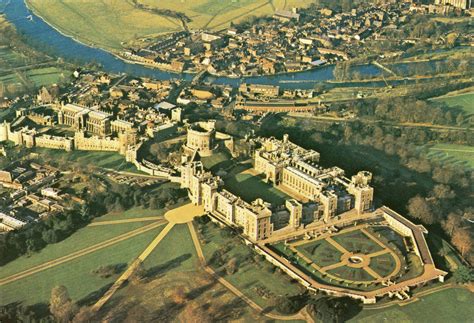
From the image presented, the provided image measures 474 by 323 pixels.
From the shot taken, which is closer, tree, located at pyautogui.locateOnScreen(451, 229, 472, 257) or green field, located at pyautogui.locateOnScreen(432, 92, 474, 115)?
tree, located at pyautogui.locateOnScreen(451, 229, 472, 257)

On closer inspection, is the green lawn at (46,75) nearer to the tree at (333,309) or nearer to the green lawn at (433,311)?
the tree at (333,309)

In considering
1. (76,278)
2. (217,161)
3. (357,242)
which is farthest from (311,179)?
(76,278)

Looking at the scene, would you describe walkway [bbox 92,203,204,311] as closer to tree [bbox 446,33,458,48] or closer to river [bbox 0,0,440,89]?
river [bbox 0,0,440,89]

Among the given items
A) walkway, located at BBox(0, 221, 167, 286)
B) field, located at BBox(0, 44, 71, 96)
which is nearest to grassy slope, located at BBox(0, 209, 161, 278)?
walkway, located at BBox(0, 221, 167, 286)

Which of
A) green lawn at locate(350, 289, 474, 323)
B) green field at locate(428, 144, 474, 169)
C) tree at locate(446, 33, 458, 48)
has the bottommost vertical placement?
green lawn at locate(350, 289, 474, 323)

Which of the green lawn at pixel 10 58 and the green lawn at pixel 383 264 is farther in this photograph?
the green lawn at pixel 10 58

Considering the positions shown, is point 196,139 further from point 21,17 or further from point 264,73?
point 21,17

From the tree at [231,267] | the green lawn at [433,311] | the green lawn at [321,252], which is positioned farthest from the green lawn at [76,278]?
the green lawn at [433,311]
